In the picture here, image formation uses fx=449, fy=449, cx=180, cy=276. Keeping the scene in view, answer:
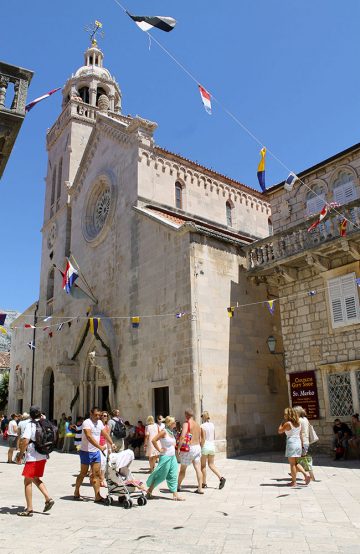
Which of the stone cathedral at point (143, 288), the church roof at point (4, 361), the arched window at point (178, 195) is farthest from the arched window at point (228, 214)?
the church roof at point (4, 361)

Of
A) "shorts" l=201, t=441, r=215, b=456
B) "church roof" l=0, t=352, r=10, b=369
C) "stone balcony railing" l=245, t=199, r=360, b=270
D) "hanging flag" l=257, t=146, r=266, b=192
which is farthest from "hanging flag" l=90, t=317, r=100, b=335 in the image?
"church roof" l=0, t=352, r=10, b=369

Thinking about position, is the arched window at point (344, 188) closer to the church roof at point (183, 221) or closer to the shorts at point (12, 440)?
the church roof at point (183, 221)

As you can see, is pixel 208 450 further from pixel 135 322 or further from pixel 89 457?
pixel 135 322

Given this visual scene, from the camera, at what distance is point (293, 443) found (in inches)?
371

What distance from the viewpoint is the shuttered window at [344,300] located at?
13.3 meters

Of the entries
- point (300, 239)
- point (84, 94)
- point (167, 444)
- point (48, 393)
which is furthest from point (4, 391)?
point (167, 444)

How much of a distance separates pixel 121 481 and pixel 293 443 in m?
3.72

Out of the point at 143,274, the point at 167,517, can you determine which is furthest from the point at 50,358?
the point at 167,517

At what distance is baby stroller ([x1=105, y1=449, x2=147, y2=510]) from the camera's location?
7754 mm

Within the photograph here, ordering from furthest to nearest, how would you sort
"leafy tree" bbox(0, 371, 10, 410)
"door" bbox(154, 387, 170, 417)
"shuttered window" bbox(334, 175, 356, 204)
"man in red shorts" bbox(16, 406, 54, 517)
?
"leafy tree" bbox(0, 371, 10, 410), "door" bbox(154, 387, 170, 417), "shuttered window" bbox(334, 175, 356, 204), "man in red shorts" bbox(16, 406, 54, 517)

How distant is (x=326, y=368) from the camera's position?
45.0 ft

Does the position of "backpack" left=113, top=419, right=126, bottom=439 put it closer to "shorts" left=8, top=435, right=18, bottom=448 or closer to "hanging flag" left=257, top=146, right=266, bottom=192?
"shorts" left=8, top=435, right=18, bottom=448

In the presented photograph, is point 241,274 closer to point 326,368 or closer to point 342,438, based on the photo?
point 326,368

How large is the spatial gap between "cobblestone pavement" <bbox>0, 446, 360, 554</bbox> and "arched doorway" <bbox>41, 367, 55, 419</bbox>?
16.7 meters
